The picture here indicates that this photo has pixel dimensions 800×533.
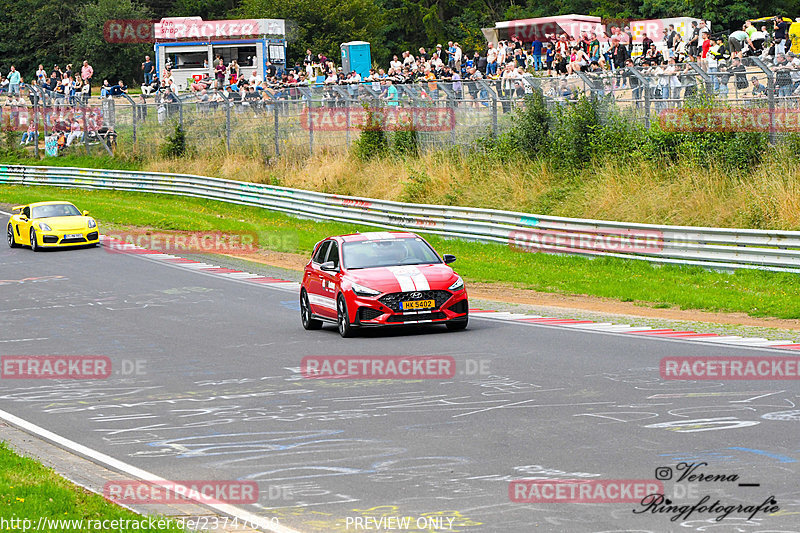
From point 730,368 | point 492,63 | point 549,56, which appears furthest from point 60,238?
point 730,368

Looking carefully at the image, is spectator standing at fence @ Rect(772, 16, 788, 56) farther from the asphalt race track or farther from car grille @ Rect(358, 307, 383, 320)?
car grille @ Rect(358, 307, 383, 320)

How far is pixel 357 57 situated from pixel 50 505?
43.9 meters

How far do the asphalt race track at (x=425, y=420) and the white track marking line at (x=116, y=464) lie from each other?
0.13m

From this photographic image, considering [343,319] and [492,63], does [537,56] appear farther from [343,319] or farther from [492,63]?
[343,319]

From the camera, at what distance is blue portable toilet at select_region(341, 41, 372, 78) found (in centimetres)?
4966

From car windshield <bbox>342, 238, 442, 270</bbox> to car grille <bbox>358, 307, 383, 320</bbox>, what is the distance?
101 centimetres

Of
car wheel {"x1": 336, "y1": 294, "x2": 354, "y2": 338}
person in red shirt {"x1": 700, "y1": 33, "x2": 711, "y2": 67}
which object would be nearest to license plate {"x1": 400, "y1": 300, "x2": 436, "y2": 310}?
car wheel {"x1": 336, "y1": 294, "x2": 354, "y2": 338}

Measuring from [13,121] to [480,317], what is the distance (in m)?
41.1

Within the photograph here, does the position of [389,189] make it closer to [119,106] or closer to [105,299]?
[105,299]

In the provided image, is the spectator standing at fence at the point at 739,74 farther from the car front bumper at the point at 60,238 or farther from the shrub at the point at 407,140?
the car front bumper at the point at 60,238

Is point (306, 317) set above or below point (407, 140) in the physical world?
below

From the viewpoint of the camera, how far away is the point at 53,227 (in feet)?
98.8

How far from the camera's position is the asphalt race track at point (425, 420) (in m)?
7.71

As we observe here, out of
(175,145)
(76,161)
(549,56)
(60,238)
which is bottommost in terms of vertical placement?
(60,238)
